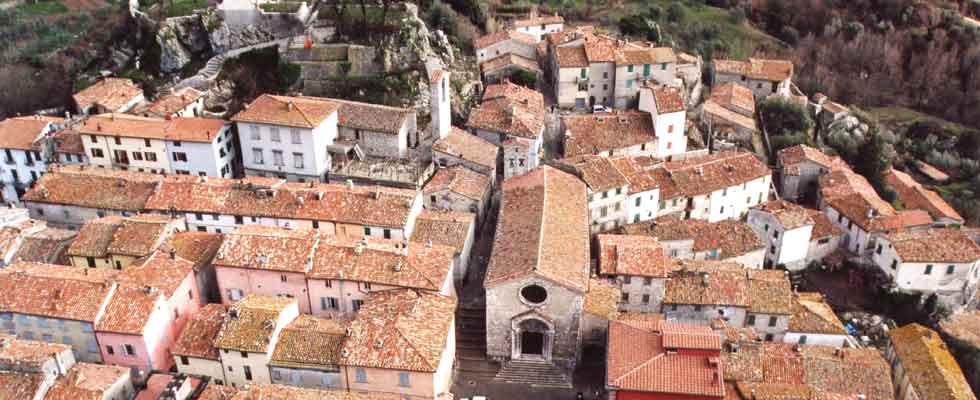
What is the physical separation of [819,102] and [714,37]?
2025 cm

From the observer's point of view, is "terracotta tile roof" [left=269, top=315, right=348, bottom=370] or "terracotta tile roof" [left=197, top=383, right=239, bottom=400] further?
"terracotta tile roof" [left=269, top=315, right=348, bottom=370]

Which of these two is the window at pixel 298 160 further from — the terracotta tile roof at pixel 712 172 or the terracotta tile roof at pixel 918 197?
the terracotta tile roof at pixel 918 197

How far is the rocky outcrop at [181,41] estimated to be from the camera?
68750mm

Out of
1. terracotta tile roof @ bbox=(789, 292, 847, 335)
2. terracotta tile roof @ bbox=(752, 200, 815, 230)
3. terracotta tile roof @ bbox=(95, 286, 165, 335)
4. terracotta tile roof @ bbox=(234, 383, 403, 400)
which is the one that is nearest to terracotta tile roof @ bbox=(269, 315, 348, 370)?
terracotta tile roof @ bbox=(234, 383, 403, 400)

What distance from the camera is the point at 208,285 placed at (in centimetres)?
4753

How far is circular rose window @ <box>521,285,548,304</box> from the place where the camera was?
4252cm

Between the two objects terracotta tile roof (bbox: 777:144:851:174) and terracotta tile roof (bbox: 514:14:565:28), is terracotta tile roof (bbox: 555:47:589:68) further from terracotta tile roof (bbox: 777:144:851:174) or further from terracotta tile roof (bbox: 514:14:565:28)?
terracotta tile roof (bbox: 777:144:851:174)

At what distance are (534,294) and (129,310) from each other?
892 inches

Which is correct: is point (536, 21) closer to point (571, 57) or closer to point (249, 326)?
point (571, 57)

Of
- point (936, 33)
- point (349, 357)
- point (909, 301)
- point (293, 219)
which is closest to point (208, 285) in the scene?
point (293, 219)

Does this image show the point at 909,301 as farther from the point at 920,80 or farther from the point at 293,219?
the point at 920,80

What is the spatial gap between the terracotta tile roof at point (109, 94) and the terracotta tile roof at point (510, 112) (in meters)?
29.5

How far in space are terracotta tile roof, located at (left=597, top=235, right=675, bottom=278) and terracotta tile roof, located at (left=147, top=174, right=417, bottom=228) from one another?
44.3ft

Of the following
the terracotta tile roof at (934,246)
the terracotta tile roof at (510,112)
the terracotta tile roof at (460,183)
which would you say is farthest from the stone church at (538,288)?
the terracotta tile roof at (934,246)
